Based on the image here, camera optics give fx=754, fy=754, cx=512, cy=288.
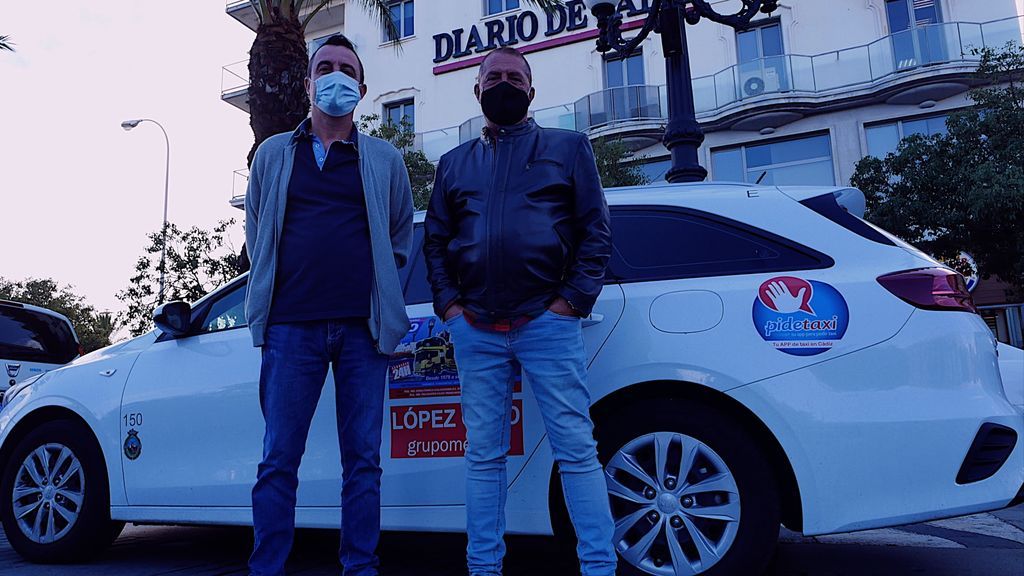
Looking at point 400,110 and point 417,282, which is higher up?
point 400,110

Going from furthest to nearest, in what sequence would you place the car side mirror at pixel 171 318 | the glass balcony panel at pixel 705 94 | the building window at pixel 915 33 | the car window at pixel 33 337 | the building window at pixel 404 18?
the building window at pixel 404 18, the glass balcony panel at pixel 705 94, the building window at pixel 915 33, the car window at pixel 33 337, the car side mirror at pixel 171 318

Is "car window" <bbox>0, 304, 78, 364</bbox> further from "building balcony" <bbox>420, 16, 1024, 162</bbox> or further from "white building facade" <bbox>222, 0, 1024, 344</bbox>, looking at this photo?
"building balcony" <bbox>420, 16, 1024, 162</bbox>

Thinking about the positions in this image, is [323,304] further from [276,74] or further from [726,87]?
[726,87]

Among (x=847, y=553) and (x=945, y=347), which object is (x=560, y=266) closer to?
(x=945, y=347)

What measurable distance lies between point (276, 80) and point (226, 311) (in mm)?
4621

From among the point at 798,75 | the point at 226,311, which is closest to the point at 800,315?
the point at 226,311

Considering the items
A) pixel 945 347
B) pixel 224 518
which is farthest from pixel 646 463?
pixel 224 518

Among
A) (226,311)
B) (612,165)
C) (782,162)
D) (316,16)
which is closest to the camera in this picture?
(226,311)

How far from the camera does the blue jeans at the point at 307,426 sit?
2535 mm

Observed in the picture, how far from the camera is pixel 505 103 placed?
2.66m

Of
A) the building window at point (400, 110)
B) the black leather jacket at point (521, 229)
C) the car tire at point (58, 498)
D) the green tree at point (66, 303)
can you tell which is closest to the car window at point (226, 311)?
the car tire at point (58, 498)

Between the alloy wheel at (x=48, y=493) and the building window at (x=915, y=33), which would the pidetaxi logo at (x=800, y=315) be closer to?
the alloy wheel at (x=48, y=493)

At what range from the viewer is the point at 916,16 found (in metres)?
18.5

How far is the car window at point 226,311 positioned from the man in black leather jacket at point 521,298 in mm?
1468
